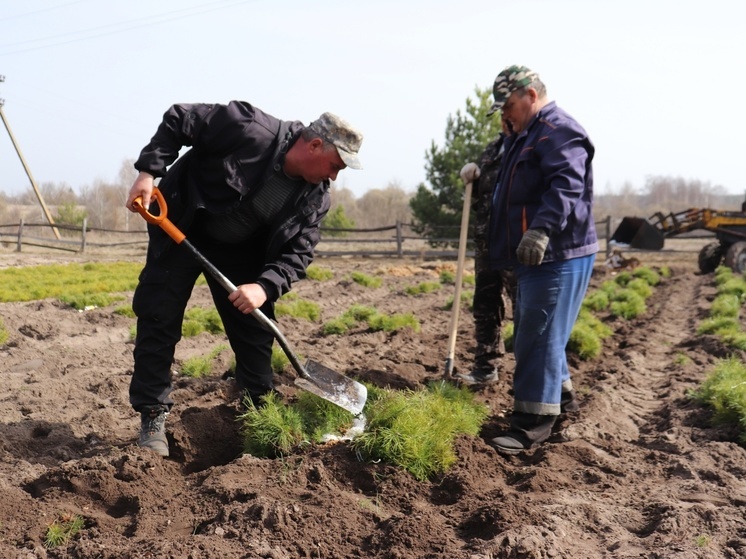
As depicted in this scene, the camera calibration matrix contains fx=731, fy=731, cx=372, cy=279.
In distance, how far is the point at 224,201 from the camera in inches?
167

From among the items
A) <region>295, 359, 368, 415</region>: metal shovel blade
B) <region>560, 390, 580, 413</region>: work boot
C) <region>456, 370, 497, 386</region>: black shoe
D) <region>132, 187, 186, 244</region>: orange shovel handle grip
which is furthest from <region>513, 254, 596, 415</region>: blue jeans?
<region>132, 187, 186, 244</region>: orange shovel handle grip

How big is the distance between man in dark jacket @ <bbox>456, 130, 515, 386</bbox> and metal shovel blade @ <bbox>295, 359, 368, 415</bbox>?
1.49m

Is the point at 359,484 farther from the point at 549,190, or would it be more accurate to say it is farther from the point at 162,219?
the point at 549,190

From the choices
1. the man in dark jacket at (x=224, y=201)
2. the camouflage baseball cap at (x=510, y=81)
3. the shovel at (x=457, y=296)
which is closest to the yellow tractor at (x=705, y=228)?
the shovel at (x=457, y=296)

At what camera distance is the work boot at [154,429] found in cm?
415

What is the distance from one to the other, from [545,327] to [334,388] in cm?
136

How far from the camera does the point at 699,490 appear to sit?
3822 mm

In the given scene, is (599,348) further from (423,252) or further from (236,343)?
(423,252)

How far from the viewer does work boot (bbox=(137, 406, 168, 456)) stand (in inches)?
163

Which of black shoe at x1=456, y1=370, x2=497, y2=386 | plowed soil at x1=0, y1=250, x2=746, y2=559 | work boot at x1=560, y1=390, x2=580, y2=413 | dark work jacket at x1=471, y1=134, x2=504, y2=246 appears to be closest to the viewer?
plowed soil at x1=0, y1=250, x2=746, y2=559

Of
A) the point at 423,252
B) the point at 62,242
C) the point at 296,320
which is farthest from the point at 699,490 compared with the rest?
the point at 62,242

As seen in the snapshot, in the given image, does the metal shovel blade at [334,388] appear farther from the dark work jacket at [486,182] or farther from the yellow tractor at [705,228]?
the yellow tractor at [705,228]

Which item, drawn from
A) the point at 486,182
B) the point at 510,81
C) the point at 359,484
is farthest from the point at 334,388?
the point at 486,182

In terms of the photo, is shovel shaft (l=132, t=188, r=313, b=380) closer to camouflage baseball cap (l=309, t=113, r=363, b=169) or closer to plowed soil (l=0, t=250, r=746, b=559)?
plowed soil (l=0, t=250, r=746, b=559)
